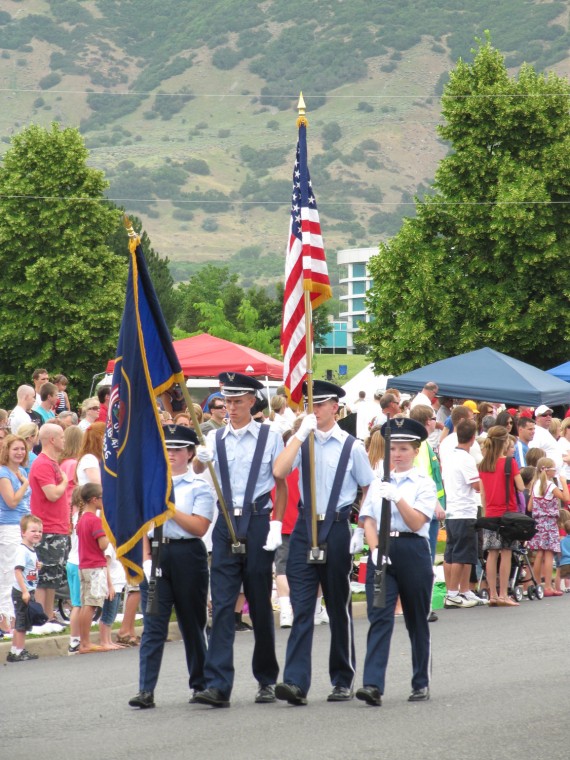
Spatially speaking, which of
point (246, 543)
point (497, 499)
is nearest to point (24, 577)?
point (246, 543)

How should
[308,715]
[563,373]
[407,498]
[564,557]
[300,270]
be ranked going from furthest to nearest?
[563,373] < [564,557] < [300,270] < [407,498] < [308,715]

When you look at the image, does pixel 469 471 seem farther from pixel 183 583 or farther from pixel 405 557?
pixel 183 583

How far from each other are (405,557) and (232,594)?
1.13 metres

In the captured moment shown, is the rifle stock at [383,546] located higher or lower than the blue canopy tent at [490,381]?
lower

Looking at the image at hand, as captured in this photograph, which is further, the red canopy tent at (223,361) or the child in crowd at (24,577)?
the red canopy tent at (223,361)

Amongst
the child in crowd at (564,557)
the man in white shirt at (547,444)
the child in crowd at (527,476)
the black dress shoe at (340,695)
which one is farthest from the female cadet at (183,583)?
the man in white shirt at (547,444)

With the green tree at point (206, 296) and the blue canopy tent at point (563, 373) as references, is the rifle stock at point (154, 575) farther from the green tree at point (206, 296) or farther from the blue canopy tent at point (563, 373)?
the green tree at point (206, 296)

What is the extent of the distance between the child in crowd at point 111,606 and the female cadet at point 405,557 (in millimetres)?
3741

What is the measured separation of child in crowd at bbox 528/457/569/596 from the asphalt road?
12.9 ft

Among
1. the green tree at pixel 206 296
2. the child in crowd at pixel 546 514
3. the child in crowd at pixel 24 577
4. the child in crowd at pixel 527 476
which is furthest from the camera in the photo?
the green tree at pixel 206 296

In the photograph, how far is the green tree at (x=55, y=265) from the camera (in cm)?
5834

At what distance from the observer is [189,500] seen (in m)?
9.30

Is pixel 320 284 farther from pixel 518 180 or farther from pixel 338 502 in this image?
pixel 518 180

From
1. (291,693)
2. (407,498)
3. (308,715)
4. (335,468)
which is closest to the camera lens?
(308,715)
